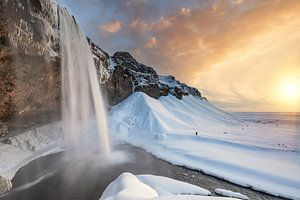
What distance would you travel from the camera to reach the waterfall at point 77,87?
742 inches

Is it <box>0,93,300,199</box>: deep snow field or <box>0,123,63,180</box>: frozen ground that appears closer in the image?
<box>0,93,300,199</box>: deep snow field

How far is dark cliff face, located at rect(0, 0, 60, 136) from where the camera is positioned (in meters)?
12.9

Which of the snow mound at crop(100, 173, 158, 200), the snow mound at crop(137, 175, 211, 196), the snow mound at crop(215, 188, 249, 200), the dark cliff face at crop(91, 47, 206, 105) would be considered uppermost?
the dark cliff face at crop(91, 47, 206, 105)

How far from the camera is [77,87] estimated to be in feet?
71.1

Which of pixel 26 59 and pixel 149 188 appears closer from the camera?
pixel 149 188

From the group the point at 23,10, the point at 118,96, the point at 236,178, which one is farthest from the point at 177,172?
the point at 118,96

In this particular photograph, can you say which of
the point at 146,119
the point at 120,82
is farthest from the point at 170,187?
the point at 120,82

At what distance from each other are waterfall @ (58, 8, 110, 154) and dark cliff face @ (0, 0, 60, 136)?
1.18m

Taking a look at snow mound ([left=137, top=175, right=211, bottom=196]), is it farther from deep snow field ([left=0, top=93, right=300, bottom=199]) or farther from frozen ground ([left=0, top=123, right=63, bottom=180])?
frozen ground ([left=0, top=123, right=63, bottom=180])

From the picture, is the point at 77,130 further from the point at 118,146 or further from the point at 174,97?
the point at 174,97

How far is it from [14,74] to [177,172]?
13486 millimetres

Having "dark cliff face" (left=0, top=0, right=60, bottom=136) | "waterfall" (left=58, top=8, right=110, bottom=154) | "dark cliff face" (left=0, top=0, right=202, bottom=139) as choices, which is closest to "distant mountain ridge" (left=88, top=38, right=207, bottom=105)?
"waterfall" (left=58, top=8, right=110, bottom=154)

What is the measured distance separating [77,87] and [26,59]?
7305 millimetres

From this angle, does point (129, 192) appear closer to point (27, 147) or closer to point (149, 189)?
point (149, 189)
